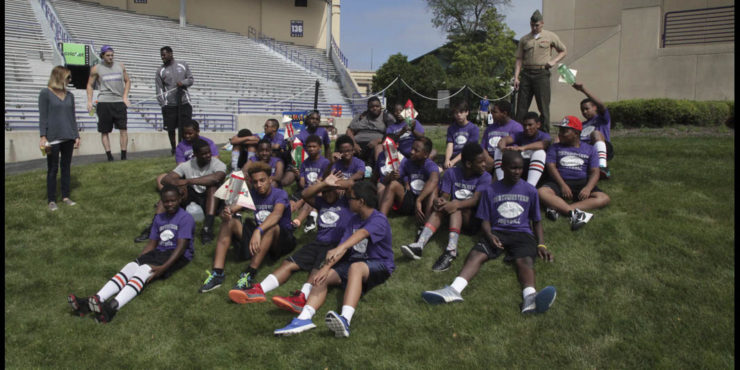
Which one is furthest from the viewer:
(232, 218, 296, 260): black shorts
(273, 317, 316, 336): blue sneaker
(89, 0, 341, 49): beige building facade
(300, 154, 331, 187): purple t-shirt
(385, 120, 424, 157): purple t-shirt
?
(89, 0, 341, 49): beige building facade

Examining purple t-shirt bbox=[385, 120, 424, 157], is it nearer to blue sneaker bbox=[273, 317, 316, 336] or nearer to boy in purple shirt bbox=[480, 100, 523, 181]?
boy in purple shirt bbox=[480, 100, 523, 181]

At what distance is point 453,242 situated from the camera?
209 inches

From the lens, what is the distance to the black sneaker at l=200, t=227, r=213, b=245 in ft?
20.6

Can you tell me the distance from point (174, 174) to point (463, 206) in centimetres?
379

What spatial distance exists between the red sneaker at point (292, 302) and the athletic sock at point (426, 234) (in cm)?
145

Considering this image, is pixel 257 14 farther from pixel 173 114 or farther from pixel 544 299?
pixel 544 299

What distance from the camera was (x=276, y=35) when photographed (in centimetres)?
3738

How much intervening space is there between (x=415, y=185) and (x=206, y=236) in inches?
104

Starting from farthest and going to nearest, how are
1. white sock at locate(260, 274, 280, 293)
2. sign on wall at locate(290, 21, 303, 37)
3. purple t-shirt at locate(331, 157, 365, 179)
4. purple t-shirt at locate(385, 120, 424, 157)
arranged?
sign on wall at locate(290, 21, 303, 37)
purple t-shirt at locate(385, 120, 424, 157)
purple t-shirt at locate(331, 157, 365, 179)
white sock at locate(260, 274, 280, 293)

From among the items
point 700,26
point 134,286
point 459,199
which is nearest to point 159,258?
point 134,286

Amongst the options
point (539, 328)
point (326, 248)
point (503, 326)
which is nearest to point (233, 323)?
point (326, 248)

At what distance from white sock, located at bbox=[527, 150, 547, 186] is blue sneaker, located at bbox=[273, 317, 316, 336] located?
3.43 m

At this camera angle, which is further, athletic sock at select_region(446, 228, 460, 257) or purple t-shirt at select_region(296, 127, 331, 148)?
purple t-shirt at select_region(296, 127, 331, 148)

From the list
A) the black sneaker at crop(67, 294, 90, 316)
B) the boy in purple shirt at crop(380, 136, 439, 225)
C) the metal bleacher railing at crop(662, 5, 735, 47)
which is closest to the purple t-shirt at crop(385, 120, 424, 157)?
the boy in purple shirt at crop(380, 136, 439, 225)
